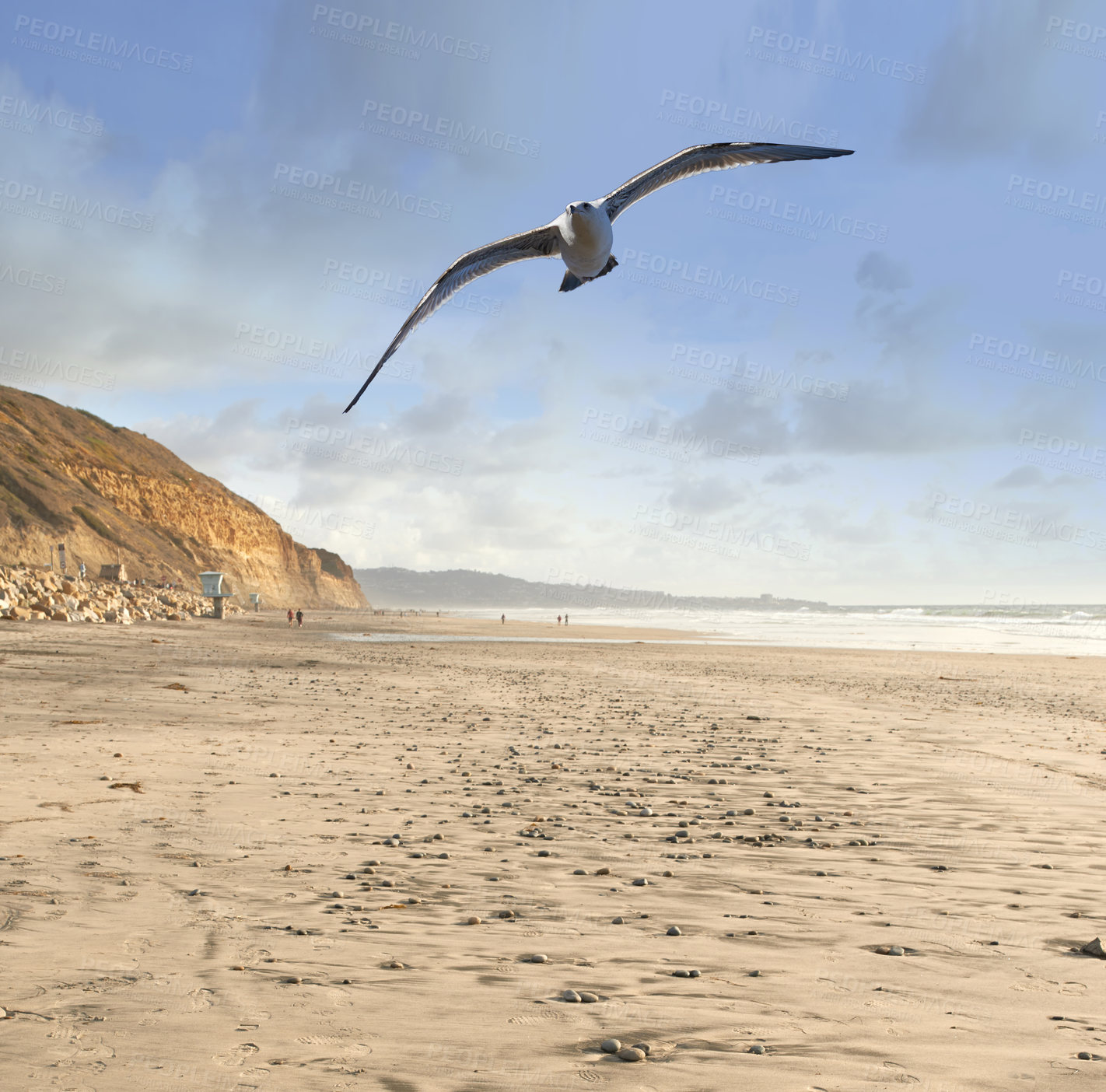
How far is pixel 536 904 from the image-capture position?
5.05 meters

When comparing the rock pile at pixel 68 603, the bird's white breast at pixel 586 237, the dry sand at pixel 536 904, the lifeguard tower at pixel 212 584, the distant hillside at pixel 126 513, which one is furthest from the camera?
the distant hillside at pixel 126 513

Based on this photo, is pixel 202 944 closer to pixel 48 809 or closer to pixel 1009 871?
pixel 48 809

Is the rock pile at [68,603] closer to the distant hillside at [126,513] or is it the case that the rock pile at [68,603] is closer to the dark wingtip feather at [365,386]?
the distant hillside at [126,513]

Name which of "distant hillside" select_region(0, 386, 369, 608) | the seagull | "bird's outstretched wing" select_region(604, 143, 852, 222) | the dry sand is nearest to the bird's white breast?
the seagull

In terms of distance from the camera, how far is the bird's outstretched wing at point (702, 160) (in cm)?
805

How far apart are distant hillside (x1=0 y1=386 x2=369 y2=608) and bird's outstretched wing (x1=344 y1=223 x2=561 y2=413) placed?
49.6 m

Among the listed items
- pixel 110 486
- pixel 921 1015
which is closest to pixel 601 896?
pixel 921 1015

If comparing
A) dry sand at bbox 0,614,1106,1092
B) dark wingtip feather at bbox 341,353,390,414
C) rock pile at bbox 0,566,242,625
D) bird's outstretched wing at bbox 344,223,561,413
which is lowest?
dry sand at bbox 0,614,1106,1092

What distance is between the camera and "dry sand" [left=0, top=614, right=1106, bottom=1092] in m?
3.12

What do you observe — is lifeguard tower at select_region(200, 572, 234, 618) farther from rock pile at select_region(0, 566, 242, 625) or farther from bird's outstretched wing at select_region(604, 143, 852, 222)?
bird's outstretched wing at select_region(604, 143, 852, 222)

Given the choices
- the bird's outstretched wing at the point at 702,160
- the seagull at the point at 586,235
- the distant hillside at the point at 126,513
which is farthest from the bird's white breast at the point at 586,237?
the distant hillside at the point at 126,513

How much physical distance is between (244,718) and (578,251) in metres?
8.49

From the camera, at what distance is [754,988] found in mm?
3805

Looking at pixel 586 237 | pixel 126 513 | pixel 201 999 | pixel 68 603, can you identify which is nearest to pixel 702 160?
pixel 586 237
